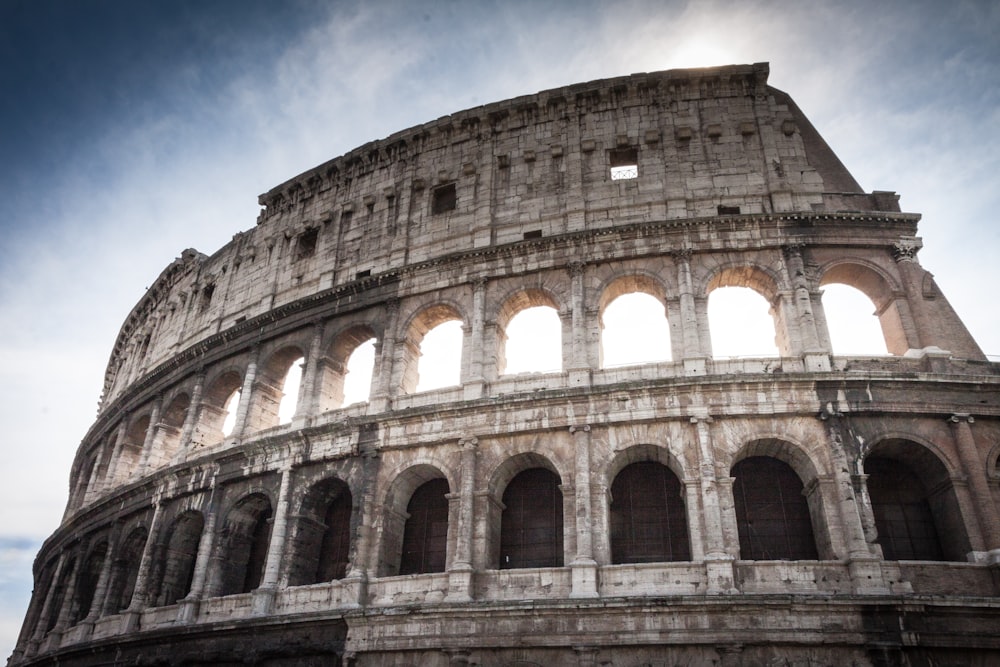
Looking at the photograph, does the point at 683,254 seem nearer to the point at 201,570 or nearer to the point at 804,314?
the point at 804,314

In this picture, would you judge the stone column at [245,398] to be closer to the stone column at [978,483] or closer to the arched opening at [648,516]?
the arched opening at [648,516]

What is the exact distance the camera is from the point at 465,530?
14.7m

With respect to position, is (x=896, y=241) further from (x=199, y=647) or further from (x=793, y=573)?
(x=199, y=647)

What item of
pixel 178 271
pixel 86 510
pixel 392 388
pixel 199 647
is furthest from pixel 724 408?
pixel 178 271

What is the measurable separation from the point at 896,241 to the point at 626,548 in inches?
373

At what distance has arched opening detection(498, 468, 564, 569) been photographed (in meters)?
15.1

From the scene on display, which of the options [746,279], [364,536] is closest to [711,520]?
[746,279]

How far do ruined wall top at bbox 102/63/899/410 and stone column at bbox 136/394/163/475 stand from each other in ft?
7.68

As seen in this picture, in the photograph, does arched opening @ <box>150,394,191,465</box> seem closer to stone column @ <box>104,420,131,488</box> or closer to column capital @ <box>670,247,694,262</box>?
stone column @ <box>104,420,131,488</box>

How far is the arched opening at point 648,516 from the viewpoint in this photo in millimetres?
14414

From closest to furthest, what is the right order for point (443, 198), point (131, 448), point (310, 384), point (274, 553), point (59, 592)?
point (274, 553) < point (310, 384) < point (443, 198) < point (59, 592) < point (131, 448)

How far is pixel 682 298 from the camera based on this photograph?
1641cm

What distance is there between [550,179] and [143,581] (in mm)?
15081

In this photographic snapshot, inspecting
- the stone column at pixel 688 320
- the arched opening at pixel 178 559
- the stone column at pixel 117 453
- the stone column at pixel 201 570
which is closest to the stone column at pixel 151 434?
the stone column at pixel 117 453
